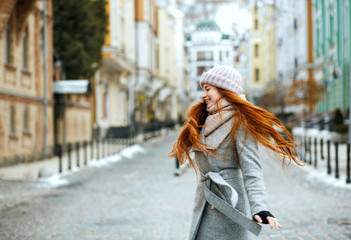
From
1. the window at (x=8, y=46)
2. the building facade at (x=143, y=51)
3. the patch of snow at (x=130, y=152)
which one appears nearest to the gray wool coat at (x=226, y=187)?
the window at (x=8, y=46)

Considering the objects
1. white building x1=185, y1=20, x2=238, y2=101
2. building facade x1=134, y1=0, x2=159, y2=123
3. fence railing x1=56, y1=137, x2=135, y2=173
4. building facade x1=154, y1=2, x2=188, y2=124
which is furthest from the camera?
white building x1=185, y1=20, x2=238, y2=101

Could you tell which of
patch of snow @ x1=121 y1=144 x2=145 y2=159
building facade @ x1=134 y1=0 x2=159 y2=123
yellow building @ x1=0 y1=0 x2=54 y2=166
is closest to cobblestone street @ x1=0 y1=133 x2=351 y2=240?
yellow building @ x1=0 y1=0 x2=54 y2=166

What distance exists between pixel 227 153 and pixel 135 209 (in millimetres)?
5537

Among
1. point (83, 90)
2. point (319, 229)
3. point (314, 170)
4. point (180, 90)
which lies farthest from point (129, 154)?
point (180, 90)

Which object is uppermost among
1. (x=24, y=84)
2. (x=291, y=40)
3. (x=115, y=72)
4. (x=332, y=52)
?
(x=291, y=40)

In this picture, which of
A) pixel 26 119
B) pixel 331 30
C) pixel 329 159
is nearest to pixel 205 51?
pixel 331 30

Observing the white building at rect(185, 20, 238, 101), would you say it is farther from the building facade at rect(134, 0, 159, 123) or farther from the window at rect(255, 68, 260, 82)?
the building facade at rect(134, 0, 159, 123)

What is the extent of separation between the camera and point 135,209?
8516mm

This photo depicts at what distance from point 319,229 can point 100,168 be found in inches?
385

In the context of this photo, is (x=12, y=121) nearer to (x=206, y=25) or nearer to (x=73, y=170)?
(x=73, y=170)

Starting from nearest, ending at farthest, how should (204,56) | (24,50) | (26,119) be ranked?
(26,119), (24,50), (204,56)

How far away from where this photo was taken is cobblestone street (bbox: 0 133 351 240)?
672 cm

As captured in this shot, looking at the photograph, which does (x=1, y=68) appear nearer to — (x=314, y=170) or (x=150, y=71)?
(x=314, y=170)

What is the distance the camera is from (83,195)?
33.7ft
